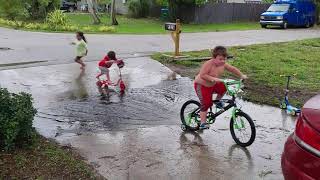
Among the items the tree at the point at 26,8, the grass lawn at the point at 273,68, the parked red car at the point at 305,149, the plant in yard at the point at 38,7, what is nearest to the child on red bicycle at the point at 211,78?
the grass lawn at the point at 273,68

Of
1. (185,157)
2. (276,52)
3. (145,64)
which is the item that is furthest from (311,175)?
(276,52)

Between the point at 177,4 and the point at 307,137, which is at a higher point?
the point at 177,4

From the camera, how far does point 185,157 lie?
21.1 feet

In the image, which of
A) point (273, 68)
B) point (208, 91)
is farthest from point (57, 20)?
point (208, 91)

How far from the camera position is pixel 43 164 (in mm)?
5727

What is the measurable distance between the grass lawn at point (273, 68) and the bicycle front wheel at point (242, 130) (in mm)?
2814

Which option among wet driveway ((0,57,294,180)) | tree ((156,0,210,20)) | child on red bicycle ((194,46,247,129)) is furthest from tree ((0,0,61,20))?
child on red bicycle ((194,46,247,129))

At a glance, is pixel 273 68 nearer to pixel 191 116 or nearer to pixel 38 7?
pixel 191 116

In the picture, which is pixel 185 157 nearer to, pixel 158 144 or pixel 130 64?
pixel 158 144

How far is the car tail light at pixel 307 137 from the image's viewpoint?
11.3ft

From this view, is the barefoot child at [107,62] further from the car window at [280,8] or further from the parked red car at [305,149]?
Answer: the car window at [280,8]

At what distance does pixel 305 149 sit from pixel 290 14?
32030 mm

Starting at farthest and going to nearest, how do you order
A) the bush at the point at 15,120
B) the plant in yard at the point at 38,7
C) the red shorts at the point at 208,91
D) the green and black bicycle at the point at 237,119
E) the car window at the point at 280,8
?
the plant in yard at the point at 38,7, the car window at the point at 280,8, the red shorts at the point at 208,91, the green and black bicycle at the point at 237,119, the bush at the point at 15,120

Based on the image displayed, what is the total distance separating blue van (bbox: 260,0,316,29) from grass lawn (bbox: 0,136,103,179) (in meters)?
29.0
